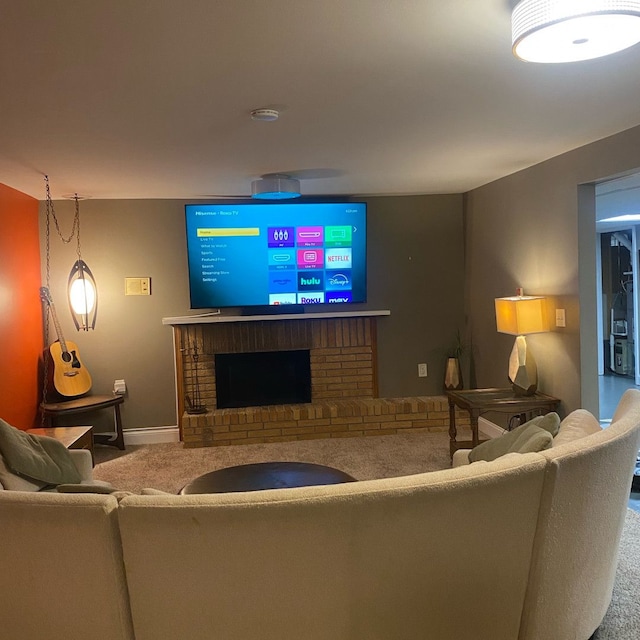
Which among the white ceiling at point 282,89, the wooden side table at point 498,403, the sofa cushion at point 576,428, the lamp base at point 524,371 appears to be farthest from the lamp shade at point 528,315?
the sofa cushion at point 576,428

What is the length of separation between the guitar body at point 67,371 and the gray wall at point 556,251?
139 inches

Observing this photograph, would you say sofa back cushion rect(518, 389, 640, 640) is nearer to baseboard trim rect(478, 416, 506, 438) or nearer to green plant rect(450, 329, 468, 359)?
baseboard trim rect(478, 416, 506, 438)

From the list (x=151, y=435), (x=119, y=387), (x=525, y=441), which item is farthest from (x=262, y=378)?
(x=525, y=441)

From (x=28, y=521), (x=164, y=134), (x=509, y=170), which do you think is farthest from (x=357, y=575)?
(x=509, y=170)

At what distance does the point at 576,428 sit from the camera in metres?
2.39

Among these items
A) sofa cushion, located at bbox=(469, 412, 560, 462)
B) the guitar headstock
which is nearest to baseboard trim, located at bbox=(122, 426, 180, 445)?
the guitar headstock

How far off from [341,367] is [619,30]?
4287mm

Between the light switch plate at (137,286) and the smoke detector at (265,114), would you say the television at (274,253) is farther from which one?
the smoke detector at (265,114)

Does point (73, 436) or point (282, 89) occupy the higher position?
point (282, 89)

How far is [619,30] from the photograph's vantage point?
5.39 feet

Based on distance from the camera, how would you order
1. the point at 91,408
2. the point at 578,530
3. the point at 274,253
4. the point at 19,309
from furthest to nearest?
the point at 274,253, the point at 91,408, the point at 19,309, the point at 578,530

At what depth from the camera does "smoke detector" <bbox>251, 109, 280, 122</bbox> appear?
2.68 meters

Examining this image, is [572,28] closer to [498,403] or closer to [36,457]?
[36,457]

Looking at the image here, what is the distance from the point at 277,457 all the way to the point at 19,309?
2.31 metres
